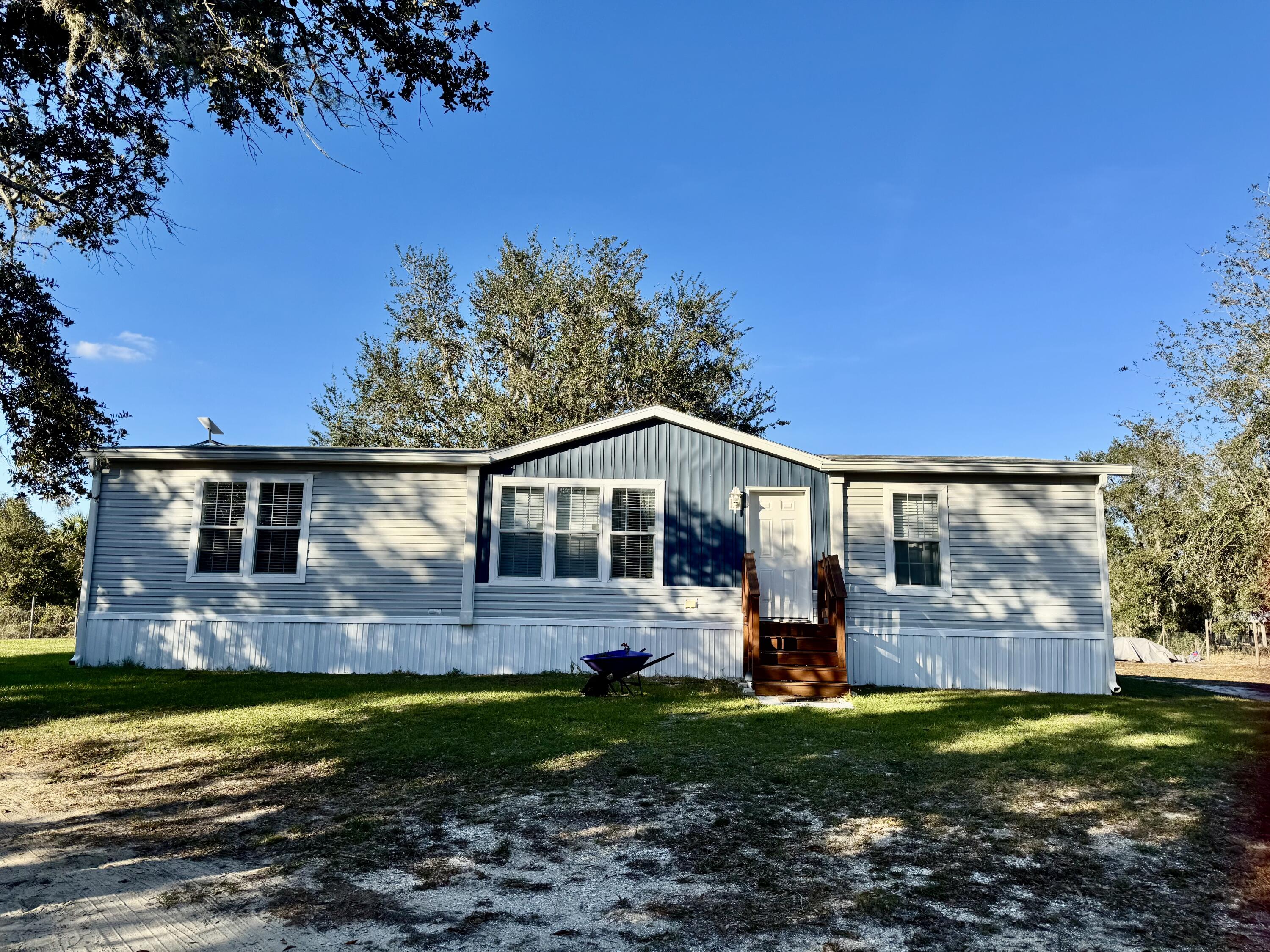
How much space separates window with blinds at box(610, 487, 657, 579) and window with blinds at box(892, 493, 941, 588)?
373cm

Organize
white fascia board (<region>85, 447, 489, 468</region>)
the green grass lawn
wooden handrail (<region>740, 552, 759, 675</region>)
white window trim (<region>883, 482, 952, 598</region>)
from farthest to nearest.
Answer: white fascia board (<region>85, 447, 489, 468</region>) → white window trim (<region>883, 482, 952, 598</region>) → wooden handrail (<region>740, 552, 759, 675</region>) → the green grass lawn

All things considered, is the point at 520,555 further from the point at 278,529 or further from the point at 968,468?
the point at 968,468

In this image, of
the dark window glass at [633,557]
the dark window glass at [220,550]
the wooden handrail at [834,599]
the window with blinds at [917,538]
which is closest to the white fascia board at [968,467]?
the window with blinds at [917,538]

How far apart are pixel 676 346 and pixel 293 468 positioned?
14997 mm

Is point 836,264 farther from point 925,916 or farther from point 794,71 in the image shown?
point 925,916

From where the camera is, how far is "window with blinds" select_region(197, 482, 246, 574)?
40.1 ft

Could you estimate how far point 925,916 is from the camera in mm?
3537

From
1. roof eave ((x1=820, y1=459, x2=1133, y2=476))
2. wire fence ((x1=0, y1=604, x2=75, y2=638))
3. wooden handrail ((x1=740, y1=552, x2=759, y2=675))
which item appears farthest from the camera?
wire fence ((x1=0, y1=604, x2=75, y2=638))

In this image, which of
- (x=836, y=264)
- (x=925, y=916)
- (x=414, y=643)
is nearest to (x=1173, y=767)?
(x=925, y=916)

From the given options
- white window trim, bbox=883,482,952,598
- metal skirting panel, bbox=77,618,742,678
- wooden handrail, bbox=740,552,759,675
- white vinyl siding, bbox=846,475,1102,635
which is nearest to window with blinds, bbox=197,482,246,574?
metal skirting panel, bbox=77,618,742,678

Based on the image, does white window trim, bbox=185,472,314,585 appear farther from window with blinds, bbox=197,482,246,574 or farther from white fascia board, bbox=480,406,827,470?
white fascia board, bbox=480,406,827,470

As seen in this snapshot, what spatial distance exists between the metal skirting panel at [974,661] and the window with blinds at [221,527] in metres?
9.52

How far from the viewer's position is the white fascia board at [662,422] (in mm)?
12164

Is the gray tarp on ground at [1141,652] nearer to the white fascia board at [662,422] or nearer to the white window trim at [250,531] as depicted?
the white fascia board at [662,422]
